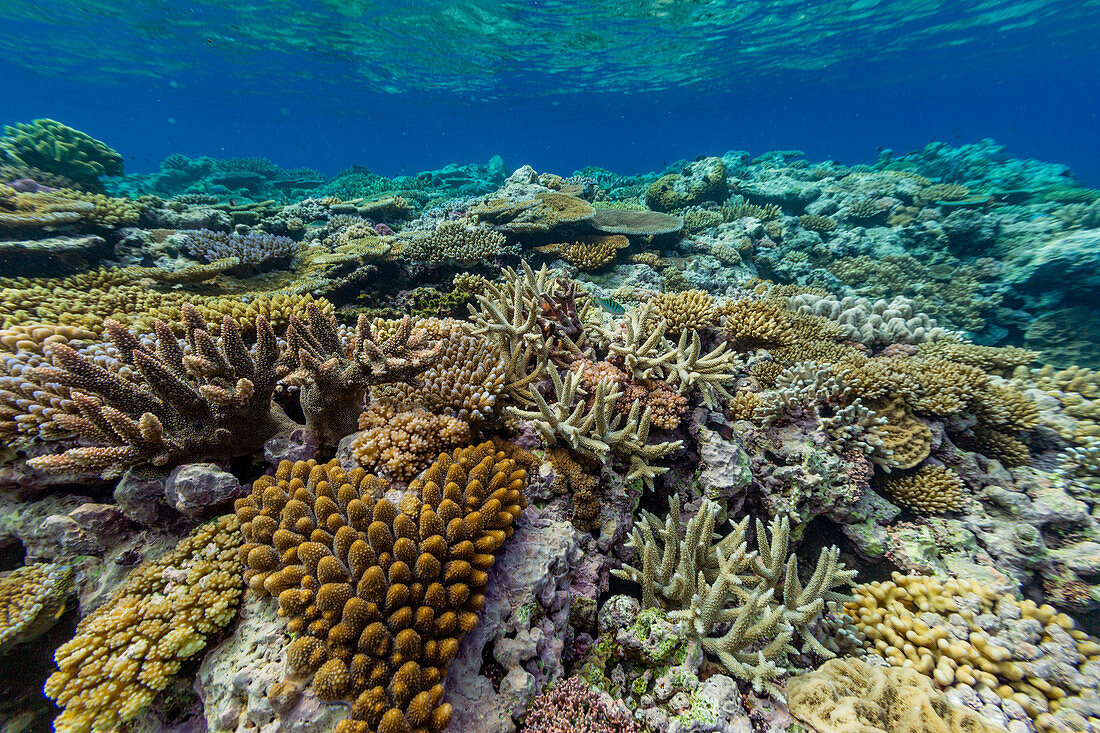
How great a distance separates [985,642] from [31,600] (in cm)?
673

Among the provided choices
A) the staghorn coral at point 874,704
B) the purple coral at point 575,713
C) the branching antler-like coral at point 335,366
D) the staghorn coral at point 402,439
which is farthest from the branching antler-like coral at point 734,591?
the branching antler-like coral at point 335,366

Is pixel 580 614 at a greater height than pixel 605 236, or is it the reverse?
pixel 605 236

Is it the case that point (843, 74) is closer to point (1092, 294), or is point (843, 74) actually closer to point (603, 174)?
point (603, 174)

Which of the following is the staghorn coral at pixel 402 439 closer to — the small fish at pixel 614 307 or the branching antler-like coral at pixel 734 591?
the branching antler-like coral at pixel 734 591

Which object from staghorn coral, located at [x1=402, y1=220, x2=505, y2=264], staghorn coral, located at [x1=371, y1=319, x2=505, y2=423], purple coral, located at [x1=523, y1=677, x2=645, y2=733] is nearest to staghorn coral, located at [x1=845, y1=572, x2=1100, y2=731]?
purple coral, located at [x1=523, y1=677, x2=645, y2=733]

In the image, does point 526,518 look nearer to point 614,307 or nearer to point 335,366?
point 335,366

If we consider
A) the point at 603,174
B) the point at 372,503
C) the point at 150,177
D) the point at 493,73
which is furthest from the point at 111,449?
the point at 493,73

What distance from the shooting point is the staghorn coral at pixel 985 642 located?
9.27ft

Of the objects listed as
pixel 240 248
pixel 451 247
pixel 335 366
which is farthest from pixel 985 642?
pixel 240 248

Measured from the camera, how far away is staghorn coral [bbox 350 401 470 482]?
296cm

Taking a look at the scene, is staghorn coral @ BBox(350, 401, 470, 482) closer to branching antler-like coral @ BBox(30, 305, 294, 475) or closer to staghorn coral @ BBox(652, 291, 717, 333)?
branching antler-like coral @ BBox(30, 305, 294, 475)

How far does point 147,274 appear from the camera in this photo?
6180 millimetres

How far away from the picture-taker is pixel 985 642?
2998mm

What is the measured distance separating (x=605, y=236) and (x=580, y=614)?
9090 millimetres
